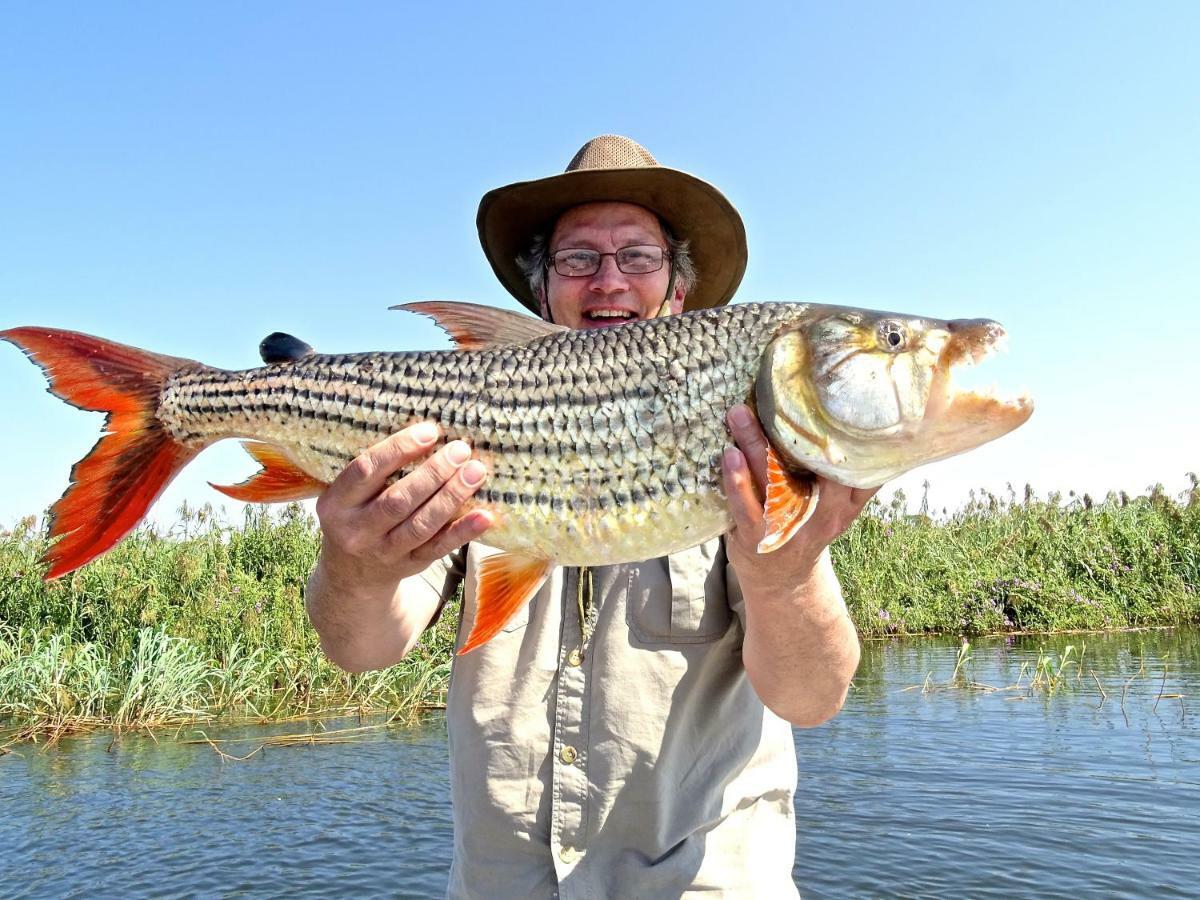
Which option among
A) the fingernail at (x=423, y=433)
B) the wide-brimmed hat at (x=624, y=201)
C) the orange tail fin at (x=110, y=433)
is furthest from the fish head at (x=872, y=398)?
the orange tail fin at (x=110, y=433)

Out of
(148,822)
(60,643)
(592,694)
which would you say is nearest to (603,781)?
(592,694)

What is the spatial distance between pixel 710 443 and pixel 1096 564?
12968mm

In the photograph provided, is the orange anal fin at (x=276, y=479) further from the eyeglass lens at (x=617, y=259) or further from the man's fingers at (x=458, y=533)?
the eyeglass lens at (x=617, y=259)

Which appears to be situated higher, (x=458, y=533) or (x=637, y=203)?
(x=637, y=203)

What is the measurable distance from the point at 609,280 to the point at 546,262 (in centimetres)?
42

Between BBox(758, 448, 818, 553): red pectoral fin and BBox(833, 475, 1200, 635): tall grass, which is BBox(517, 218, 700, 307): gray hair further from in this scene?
BBox(833, 475, 1200, 635): tall grass

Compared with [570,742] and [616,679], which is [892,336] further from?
[570,742]

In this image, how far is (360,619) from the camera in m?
3.05

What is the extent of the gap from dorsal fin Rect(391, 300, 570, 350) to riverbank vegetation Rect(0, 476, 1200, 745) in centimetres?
641

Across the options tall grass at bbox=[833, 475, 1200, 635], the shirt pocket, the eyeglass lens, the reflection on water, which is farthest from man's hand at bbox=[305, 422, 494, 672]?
tall grass at bbox=[833, 475, 1200, 635]

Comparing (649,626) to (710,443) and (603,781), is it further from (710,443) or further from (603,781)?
(710,443)

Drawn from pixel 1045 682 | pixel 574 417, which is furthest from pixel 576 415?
pixel 1045 682

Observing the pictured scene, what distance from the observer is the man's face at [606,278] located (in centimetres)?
379

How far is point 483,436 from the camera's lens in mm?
2629
